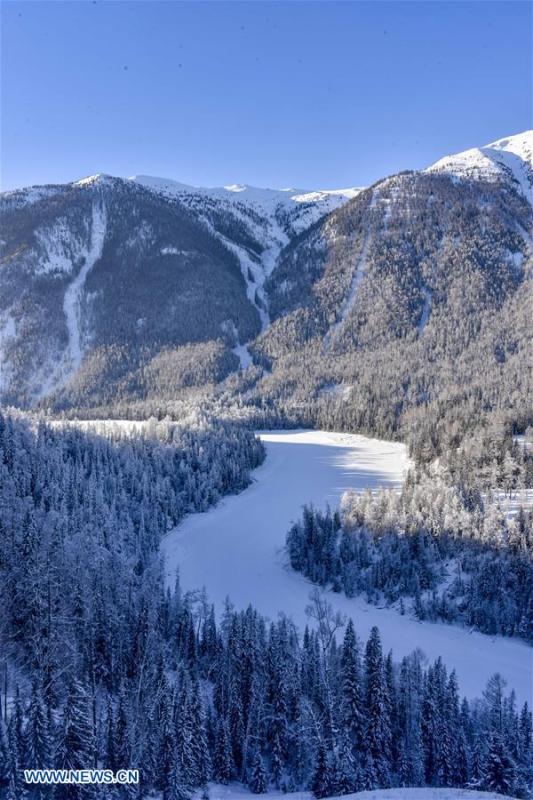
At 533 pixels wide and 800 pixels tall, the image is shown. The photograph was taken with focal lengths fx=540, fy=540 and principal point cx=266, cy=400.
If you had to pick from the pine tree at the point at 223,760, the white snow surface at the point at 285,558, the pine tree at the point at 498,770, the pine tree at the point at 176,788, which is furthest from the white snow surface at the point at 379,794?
the white snow surface at the point at 285,558

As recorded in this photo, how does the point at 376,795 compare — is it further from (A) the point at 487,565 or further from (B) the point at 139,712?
(A) the point at 487,565

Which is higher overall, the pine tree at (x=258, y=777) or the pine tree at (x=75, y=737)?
the pine tree at (x=75, y=737)

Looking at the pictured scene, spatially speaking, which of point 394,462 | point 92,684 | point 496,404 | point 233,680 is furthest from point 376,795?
point 496,404

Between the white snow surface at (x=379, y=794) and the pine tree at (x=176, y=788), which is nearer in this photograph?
the white snow surface at (x=379, y=794)

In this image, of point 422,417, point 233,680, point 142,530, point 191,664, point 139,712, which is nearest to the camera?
point 139,712

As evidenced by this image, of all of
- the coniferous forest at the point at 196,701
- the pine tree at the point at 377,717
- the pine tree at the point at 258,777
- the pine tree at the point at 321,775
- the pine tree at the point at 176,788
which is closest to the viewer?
the pine tree at the point at 176,788

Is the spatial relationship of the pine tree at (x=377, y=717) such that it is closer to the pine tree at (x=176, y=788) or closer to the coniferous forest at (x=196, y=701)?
the coniferous forest at (x=196, y=701)

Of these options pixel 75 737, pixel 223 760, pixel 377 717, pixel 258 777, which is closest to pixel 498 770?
pixel 377 717
